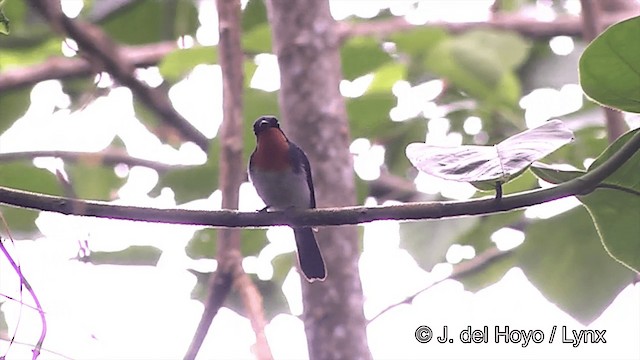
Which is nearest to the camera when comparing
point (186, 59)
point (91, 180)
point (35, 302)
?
point (35, 302)

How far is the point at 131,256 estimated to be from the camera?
2.39 m

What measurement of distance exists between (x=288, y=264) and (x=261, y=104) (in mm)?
486

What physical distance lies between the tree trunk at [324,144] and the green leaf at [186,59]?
0.46m

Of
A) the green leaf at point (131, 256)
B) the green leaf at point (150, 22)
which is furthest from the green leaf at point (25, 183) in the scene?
the green leaf at point (150, 22)

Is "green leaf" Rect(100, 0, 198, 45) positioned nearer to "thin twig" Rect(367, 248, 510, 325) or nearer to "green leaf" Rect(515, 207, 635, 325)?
"thin twig" Rect(367, 248, 510, 325)

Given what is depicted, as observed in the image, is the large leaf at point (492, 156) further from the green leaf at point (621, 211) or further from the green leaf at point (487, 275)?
the green leaf at point (487, 275)

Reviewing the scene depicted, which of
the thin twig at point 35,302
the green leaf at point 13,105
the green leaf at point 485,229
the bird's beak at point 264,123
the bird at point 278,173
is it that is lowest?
the thin twig at point 35,302

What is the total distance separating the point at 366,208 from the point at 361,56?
5.12ft

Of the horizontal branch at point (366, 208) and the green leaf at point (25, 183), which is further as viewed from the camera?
the green leaf at point (25, 183)

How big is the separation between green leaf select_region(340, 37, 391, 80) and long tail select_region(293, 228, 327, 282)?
52 cm

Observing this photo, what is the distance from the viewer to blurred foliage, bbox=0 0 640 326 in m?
2.05

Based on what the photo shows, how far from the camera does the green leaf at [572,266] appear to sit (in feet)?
6.38

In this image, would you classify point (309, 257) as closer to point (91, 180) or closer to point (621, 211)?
point (621, 211)

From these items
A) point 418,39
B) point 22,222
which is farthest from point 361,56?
point 22,222
